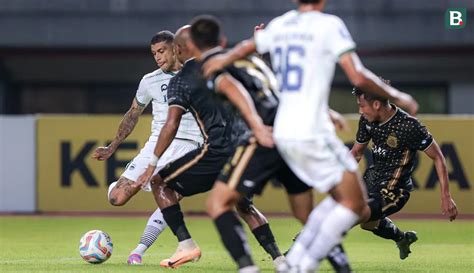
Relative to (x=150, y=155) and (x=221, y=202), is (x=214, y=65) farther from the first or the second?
(x=150, y=155)

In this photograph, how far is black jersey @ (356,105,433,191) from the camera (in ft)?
37.6

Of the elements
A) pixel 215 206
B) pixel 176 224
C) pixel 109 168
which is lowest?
pixel 109 168

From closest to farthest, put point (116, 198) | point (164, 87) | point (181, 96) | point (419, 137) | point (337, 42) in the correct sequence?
point (337, 42)
point (181, 96)
point (419, 137)
point (116, 198)
point (164, 87)

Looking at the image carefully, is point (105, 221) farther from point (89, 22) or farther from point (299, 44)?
point (299, 44)

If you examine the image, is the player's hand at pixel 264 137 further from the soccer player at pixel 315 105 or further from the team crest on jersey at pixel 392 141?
the team crest on jersey at pixel 392 141

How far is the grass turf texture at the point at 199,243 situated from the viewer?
1147cm

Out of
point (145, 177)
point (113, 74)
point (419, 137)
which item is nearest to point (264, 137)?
point (145, 177)

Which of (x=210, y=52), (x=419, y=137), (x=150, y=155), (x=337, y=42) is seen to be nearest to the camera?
(x=337, y=42)

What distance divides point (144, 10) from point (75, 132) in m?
6.50

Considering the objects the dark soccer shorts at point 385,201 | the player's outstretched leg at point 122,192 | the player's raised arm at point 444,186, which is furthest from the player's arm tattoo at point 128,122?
the player's raised arm at point 444,186

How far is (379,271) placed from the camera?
11109 millimetres

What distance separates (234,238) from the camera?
27.3 ft

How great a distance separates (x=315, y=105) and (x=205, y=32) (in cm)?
112

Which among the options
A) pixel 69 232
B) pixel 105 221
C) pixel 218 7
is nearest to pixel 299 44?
pixel 69 232
